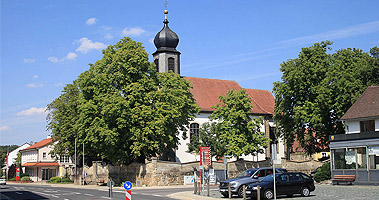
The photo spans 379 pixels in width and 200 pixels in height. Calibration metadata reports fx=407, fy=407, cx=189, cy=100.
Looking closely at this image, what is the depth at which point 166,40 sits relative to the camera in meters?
52.3

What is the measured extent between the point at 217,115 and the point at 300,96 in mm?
9083

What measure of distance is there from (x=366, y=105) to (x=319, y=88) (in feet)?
19.7

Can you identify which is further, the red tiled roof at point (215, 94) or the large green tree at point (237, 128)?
the red tiled roof at point (215, 94)

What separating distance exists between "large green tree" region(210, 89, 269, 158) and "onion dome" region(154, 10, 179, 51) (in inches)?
476

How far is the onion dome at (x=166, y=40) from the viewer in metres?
52.3

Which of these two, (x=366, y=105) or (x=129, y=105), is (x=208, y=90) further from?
(x=366, y=105)

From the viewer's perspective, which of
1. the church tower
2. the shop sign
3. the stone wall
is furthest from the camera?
the church tower

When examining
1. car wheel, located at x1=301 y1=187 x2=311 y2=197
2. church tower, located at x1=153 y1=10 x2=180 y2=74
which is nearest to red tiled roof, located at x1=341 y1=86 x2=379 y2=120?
car wheel, located at x1=301 y1=187 x2=311 y2=197

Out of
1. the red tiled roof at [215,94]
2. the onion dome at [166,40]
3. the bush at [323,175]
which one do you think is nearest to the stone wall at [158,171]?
the bush at [323,175]

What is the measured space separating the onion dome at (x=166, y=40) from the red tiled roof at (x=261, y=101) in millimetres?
14313

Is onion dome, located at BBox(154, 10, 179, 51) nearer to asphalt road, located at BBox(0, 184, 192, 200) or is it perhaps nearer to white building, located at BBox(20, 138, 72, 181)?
asphalt road, located at BBox(0, 184, 192, 200)

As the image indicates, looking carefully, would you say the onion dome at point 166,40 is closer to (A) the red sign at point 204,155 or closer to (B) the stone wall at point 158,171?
(B) the stone wall at point 158,171

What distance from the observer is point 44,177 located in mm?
77250

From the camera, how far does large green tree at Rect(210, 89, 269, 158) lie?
42.7 m
